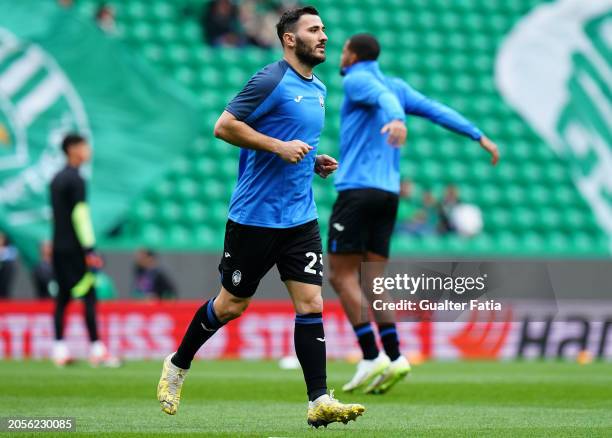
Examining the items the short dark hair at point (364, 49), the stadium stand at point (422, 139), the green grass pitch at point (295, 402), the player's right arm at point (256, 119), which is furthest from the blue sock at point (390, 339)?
the stadium stand at point (422, 139)

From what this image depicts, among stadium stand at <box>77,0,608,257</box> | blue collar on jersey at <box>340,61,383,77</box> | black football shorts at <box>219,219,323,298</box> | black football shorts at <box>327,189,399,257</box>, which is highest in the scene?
blue collar on jersey at <box>340,61,383,77</box>

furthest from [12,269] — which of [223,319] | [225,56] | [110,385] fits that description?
[223,319]

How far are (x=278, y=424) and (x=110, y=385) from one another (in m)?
3.18

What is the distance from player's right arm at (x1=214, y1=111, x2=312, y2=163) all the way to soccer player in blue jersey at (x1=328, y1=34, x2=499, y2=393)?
2.48 meters

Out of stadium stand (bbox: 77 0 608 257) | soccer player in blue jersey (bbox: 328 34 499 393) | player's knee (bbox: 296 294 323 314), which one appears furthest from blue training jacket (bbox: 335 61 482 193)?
stadium stand (bbox: 77 0 608 257)

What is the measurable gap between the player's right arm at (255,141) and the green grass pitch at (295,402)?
1308 mm

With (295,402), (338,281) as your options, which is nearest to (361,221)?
(338,281)

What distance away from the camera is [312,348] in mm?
5996

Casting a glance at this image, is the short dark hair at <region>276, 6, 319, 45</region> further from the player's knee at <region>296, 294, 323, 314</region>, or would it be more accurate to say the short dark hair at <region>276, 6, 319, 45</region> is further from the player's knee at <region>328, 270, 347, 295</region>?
the player's knee at <region>328, 270, 347, 295</region>

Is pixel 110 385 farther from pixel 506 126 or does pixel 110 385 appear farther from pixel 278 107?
pixel 506 126

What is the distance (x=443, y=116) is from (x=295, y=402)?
234 cm

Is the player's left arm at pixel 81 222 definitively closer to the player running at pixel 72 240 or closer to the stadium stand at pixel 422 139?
the player running at pixel 72 240

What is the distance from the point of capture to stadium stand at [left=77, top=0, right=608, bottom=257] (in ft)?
59.3

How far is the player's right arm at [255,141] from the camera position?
5742 mm
